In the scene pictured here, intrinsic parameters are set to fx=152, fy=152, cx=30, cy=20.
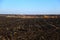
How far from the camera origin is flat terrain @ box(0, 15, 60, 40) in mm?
7086

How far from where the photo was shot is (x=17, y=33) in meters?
7.22

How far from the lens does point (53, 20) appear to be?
26.2ft

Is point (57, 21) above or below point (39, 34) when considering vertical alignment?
above

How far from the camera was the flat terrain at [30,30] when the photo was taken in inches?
279

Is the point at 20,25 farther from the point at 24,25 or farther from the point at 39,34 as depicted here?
the point at 39,34

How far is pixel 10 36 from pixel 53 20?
2428 millimetres

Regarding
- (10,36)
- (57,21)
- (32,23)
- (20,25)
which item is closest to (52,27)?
(57,21)

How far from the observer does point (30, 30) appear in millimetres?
7285

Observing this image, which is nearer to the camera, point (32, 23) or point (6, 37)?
point (6, 37)

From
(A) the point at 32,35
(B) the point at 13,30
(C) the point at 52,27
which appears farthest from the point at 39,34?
(B) the point at 13,30

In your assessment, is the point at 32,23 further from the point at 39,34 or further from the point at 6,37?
the point at 6,37

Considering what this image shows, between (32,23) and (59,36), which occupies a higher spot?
(32,23)

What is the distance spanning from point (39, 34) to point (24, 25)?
916 mm

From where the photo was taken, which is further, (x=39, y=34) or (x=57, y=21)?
(x=57, y=21)
